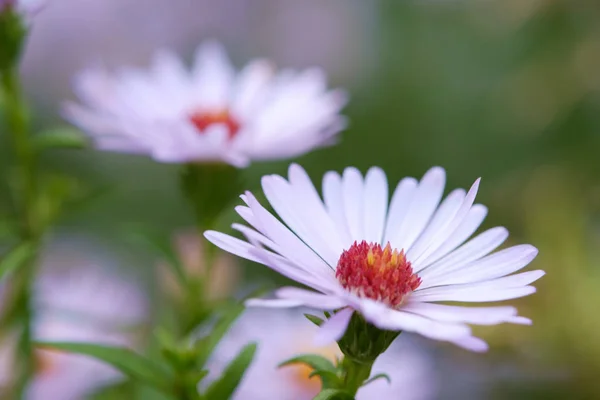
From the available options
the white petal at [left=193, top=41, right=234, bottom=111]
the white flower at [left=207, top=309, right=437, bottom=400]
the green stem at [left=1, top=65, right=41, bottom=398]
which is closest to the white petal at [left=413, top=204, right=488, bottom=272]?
the white flower at [left=207, top=309, right=437, bottom=400]

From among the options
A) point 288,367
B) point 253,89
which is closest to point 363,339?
point 288,367

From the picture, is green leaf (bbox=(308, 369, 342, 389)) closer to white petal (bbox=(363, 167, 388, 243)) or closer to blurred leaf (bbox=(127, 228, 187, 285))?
white petal (bbox=(363, 167, 388, 243))

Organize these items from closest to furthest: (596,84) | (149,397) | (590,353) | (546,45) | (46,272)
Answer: (149,397), (590,353), (46,272), (596,84), (546,45)

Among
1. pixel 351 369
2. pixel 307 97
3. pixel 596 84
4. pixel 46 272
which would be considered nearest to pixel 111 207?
pixel 46 272

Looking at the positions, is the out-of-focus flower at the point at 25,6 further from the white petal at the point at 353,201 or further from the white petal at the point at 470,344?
the white petal at the point at 470,344

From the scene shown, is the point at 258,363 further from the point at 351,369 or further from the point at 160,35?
the point at 160,35

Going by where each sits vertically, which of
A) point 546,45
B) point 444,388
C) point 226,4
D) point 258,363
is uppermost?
point 226,4

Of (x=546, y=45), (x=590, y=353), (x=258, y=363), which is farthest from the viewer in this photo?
(x=546, y=45)

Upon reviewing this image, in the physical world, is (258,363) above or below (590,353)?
below

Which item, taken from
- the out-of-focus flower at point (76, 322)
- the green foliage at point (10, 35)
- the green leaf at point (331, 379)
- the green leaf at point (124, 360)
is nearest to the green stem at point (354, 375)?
the green leaf at point (331, 379)

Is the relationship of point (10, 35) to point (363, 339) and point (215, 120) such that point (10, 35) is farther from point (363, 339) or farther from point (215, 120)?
point (363, 339)
